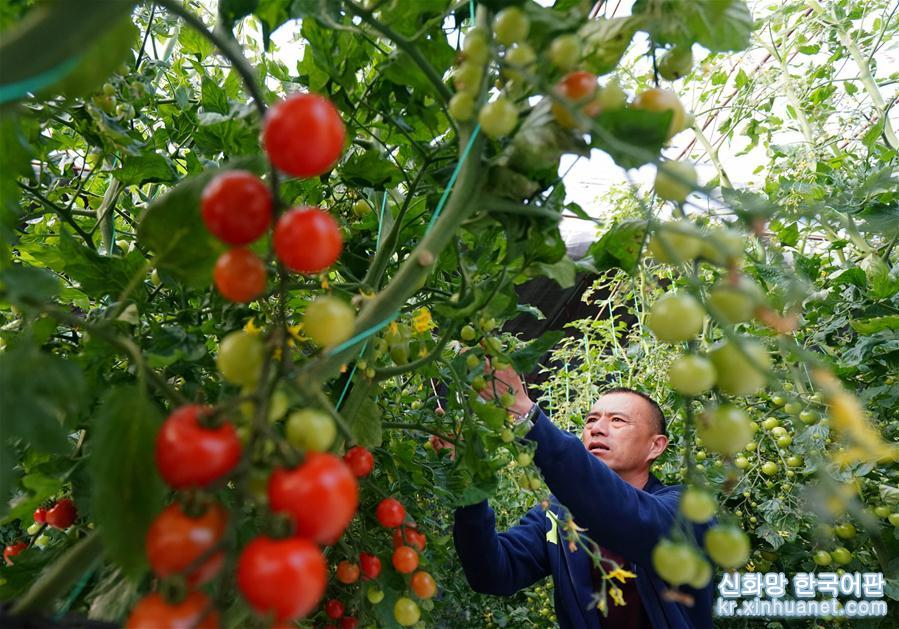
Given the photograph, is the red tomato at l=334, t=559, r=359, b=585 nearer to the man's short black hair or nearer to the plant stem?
the plant stem

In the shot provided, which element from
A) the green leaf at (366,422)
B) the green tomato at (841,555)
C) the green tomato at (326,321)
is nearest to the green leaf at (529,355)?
the green leaf at (366,422)

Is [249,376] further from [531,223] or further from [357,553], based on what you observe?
[357,553]

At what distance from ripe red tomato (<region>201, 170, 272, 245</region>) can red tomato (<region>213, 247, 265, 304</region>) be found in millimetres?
12

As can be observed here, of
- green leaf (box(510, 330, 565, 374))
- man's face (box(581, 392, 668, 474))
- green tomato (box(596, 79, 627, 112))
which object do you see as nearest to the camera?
green tomato (box(596, 79, 627, 112))

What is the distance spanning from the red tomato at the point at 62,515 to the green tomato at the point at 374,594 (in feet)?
0.92

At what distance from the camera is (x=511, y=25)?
13.6 inches

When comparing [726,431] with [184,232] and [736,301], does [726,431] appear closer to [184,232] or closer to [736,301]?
[736,301]

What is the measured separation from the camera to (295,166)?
25cm

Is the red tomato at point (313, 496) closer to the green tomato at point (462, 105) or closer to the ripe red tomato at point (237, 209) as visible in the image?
the ripe red tomato at point (237, 209)

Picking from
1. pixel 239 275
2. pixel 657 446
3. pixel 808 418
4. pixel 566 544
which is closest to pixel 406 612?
pixel 239 275

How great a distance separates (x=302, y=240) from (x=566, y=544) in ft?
4.56

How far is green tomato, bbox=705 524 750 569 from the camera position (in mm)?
298

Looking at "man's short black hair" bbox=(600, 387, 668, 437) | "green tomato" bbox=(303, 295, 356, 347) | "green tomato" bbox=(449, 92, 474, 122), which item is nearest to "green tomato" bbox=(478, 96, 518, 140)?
"green tomato" bbox=(449, 92, 474, 122)

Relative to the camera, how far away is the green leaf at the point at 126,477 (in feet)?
0.89
